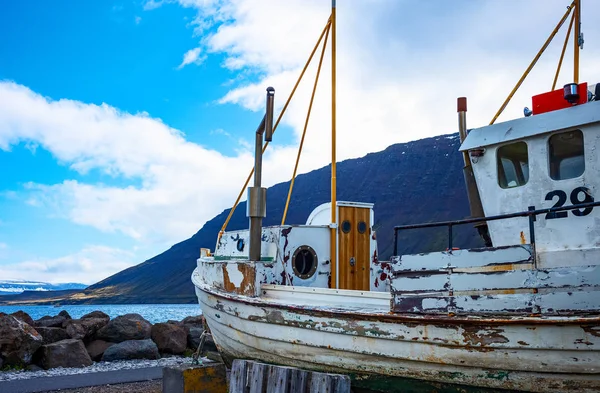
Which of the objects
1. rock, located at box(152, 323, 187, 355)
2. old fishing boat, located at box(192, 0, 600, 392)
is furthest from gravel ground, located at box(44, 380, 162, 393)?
rock, located at box(152, 323, 187, 355)

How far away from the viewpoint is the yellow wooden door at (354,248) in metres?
9.16

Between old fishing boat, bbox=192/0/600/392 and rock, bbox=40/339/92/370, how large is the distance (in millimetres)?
6598

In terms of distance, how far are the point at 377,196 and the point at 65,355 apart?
144 metres

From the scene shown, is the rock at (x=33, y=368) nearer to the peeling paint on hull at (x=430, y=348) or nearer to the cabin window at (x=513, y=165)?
the peeling paint on hull at (x=430, y=348)

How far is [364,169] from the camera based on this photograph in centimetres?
17238

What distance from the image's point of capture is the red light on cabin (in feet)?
21.2

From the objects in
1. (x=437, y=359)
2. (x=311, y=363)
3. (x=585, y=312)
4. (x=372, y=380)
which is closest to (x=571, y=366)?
(x=585, y=312)

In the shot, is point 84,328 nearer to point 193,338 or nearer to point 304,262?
point 193,338

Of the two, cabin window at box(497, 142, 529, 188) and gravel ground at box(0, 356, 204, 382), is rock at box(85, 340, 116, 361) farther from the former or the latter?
cabin window at box(497, 142, 529, 188)

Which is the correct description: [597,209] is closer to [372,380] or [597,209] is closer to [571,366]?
[571,366]

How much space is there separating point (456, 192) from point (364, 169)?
36.8 meters

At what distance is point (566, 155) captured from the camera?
20.9ft

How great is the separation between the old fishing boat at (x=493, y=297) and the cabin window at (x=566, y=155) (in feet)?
0.04

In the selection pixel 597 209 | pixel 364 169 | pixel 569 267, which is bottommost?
pixel 569 267
